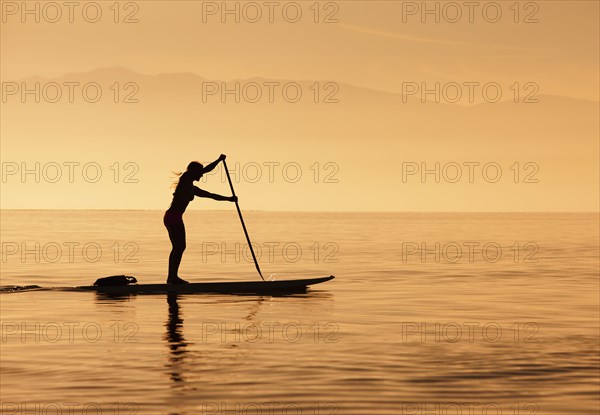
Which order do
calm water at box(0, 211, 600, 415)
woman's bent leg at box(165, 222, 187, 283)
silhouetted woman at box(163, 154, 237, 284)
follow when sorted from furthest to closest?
silhouetted woman at box(163, 154, 237, 284)
woman's bent leg at box(165, 222, 187, 283)
calm water at box(0, 211, 600, 415)

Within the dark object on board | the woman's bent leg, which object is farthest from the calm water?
the woman's bent leg

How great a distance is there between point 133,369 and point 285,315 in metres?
6.66

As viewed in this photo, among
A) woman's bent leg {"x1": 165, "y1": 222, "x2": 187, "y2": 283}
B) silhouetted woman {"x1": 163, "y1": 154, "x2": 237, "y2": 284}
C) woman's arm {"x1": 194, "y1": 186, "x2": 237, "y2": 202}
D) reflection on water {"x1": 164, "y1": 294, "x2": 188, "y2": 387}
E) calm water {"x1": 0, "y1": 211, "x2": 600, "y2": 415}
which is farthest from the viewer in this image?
woman's arm {"x1": 194, "y1": 186, "x2": 237, "y2": 202}

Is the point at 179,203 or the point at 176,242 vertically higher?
the point at 179,203

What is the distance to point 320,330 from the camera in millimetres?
18312

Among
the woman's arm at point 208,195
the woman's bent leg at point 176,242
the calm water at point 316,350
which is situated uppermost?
the woman's arm at point 208,195

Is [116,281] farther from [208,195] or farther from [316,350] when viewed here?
[316,350]

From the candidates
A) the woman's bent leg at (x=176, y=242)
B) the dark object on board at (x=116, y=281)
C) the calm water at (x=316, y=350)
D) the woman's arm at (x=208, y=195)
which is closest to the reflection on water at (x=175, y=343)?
the calm water at (x=316, y=350)

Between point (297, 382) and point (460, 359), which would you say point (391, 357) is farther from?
point (297, 382)

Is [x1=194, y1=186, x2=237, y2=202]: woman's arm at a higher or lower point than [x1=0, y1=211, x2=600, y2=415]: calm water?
higher

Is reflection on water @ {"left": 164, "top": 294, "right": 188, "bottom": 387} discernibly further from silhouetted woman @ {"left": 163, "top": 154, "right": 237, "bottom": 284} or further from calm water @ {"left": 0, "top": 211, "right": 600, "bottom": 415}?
Answer: silhouetted woman @ {"left": 163, "top": 154, "right": 237, "bottom": 284}

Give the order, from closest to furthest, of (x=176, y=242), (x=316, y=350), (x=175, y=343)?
(x=316, y=350)
(x=175, y=343)
(x=176, y=242)

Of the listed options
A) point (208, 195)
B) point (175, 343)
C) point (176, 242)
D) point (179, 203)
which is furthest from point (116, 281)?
point (175, 343)

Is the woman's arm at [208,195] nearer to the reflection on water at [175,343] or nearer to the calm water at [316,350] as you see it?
the calm water at [316,350]
